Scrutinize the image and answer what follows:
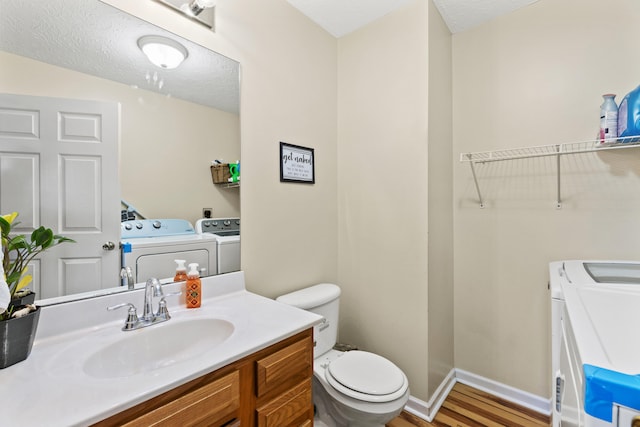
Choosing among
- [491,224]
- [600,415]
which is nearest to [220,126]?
[600,415]

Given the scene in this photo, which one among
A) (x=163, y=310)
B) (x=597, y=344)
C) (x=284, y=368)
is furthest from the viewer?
(x=163, y=310)

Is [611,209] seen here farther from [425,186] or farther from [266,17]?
[266,17]

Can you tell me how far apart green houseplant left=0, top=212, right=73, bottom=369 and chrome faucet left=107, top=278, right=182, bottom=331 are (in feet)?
0.83

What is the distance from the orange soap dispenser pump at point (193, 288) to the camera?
1.29 metres

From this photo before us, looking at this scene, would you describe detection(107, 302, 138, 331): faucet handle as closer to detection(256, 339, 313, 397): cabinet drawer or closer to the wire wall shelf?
detection(256, 339, 313, 397): cabinet drawer

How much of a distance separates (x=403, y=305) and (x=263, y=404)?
1.10 m

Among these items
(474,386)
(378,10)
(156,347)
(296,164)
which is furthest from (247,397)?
(378,10)

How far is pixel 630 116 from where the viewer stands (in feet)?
4.51

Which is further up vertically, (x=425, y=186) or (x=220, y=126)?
(x=220, y=126)

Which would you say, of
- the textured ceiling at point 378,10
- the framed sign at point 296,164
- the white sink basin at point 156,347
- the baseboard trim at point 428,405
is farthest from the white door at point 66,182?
the baseboard trim at point 428,405

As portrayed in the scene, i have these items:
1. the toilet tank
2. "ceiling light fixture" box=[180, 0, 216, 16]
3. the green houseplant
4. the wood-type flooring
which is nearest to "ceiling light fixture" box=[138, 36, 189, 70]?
"ceiling light fixture" box=[180, 0, 216, 16]

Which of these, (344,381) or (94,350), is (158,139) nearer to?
(94,350)

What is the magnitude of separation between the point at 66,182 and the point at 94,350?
590 millimetres

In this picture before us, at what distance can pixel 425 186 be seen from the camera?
1746 mm
